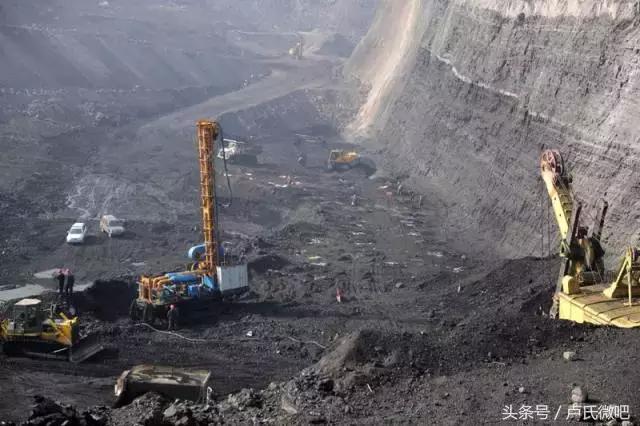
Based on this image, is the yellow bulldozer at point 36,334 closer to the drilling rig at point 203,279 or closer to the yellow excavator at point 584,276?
the drilling rig at point 203,279

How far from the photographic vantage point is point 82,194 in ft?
133

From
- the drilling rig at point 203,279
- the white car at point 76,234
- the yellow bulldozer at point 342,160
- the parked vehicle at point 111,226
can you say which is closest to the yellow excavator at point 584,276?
the drilling rig at point 203,279

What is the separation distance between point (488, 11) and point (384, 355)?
28.5m

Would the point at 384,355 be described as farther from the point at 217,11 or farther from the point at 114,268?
the point at 217,11

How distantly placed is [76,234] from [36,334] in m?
13.5

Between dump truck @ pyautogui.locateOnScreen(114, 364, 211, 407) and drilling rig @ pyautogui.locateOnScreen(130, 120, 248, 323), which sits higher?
drilling rig @ pyautogui.locateOnScreen(130, 120, 248, 323)

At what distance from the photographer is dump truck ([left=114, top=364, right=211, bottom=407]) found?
14914mm

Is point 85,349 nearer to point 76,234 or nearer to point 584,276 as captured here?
point 584,276

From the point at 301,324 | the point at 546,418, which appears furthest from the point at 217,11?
the point at 546,418

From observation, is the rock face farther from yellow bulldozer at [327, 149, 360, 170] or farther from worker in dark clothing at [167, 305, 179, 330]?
worker in dark clothing at [167, 305, 179, 330]

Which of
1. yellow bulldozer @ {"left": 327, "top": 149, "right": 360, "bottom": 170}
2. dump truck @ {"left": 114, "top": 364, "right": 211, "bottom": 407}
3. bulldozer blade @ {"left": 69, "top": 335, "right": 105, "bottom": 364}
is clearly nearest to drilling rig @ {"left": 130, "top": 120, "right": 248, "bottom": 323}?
bulldozer blade @ {"left": 69, "top": 335, "right": 105, "bottom": 364}

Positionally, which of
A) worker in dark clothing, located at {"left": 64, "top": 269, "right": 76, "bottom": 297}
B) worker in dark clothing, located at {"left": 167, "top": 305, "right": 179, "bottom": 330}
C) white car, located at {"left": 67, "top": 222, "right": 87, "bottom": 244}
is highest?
white car, located at {"left": 67, "top": 222, "right": 87, "bottom": 244}

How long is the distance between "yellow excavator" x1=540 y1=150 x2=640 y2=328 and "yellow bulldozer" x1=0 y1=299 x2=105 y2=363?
12.3m

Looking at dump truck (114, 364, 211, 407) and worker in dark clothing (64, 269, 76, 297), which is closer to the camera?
dump truck (114, 364, 211, 407)
